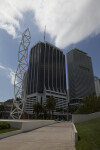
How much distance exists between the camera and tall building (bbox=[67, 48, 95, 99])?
15862cm

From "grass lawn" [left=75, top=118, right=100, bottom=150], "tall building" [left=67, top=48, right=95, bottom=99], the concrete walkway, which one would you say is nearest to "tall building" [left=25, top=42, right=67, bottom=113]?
"tall building" [left=67, top=48, right=95, bottom=99]

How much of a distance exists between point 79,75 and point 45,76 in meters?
48.9

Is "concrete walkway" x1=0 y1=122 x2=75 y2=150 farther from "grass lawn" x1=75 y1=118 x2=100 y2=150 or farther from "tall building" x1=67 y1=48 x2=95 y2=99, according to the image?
"tall building" x1=67 y1=48 x2=95 y2=99

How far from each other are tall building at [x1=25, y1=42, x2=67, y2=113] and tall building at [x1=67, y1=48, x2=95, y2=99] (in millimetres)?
13331

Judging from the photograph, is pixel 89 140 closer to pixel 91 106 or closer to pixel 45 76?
pixel 91 106

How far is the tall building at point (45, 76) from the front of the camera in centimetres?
13100

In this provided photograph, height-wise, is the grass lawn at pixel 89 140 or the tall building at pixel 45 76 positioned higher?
the tall building at pixel 45 76

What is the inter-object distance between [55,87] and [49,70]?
69.5ft

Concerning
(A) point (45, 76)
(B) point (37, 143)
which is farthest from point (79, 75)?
(B) point (37, 143)

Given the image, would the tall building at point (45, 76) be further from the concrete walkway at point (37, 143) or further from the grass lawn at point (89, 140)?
the grass lawn at point (89, 140)

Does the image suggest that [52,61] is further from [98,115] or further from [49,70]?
[98,115]

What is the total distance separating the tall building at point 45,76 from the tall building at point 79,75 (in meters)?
13.3

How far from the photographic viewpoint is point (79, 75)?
163 metres

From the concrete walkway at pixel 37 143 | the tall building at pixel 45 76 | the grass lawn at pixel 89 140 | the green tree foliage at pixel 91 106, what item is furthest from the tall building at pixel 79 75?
the concrete walkway at pixel 37 143
